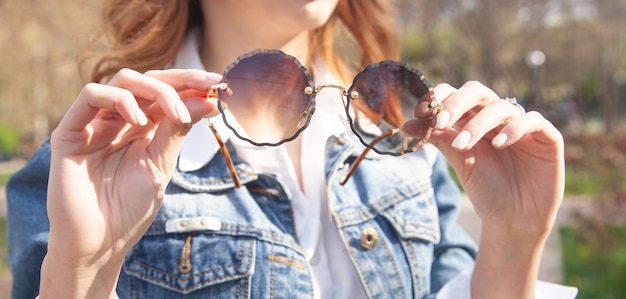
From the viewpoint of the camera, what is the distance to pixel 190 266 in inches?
64.6

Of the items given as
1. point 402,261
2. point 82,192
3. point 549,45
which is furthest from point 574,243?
point 549,45

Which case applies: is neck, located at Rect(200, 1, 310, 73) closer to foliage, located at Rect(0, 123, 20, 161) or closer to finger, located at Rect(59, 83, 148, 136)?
finger, located at Rect(59, 83, 148, 136)

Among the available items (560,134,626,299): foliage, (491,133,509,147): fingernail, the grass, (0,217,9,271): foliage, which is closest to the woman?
(491,133,509,147): fingernail

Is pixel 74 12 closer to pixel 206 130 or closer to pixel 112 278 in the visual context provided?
pixel 206 130

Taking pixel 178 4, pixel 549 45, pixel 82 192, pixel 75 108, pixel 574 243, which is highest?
pixel 549 45

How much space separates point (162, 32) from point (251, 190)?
56 centimetres

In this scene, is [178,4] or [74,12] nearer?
[178,4]

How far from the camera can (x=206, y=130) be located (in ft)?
6.19

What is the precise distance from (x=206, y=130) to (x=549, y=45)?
43.9 ft

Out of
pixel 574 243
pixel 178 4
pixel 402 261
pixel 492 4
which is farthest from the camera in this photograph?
pixel 492 4

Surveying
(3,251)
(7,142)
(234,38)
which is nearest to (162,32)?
(234,38)

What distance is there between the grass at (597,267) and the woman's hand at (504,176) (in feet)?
11.3

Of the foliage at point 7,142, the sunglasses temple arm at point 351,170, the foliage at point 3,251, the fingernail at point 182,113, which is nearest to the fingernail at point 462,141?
the sunglasses temple arm at point 351,170

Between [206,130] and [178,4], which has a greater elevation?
[178,4]
